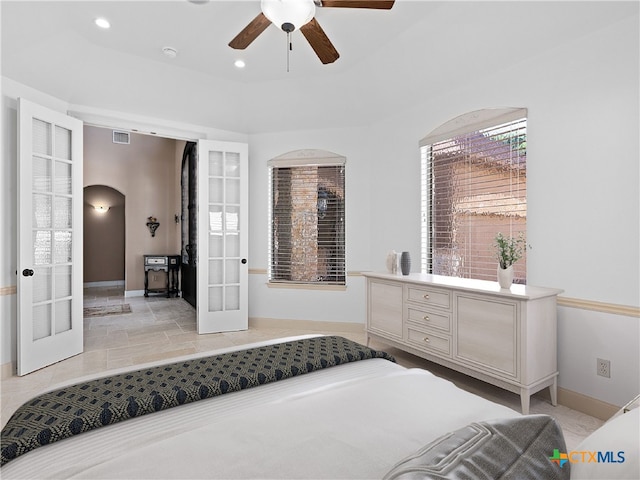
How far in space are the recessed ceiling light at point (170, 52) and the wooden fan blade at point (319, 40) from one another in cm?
168

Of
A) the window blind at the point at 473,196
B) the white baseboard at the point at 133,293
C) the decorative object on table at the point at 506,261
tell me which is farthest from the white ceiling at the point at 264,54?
the white baseboard at the point at 133,293

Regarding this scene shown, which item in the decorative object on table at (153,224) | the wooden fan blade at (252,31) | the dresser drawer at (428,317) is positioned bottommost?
the dresser drawer at (428,317)

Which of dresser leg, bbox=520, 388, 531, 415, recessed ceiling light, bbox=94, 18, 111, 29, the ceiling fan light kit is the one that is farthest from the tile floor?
recessed ceiling light, bbox=94, 18, 111, 29

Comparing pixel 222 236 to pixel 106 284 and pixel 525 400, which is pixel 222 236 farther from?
pixel 106 284

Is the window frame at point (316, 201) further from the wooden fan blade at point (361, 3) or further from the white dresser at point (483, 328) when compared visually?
the wooden fan blade at point (361, 3)

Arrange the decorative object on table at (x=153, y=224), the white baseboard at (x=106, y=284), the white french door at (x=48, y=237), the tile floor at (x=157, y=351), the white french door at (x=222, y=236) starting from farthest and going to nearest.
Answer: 1. the white baseboard at (x=106, y=284)
2. the decorative object on table at (x=153, y=224)
3. the white french door at (x=222, y=236)
4. the white french door at (x=48, y=237)
5. the tile floor at (x=157, y=351)

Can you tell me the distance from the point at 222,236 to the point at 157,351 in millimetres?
1570

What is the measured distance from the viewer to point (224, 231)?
4680 mm

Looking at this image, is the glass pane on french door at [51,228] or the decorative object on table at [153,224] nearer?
the glass pane on french door at [51,228]

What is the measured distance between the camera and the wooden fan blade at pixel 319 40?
7.62 feet

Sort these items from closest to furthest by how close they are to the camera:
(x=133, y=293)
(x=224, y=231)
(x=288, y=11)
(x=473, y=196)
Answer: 1. (x=288, y=11)
2. (x=473, y=196)
3. (x=224, y=231)
4. (x=133, y=293)

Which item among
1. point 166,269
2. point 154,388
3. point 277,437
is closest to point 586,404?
point 277,437

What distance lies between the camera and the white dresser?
2.42m

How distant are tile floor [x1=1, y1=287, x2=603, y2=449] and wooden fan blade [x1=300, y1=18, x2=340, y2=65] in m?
2.81
